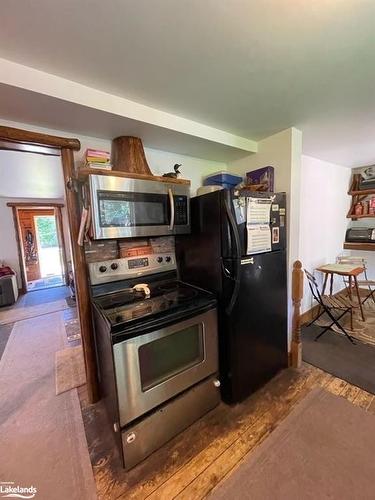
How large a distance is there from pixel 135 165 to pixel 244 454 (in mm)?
2081

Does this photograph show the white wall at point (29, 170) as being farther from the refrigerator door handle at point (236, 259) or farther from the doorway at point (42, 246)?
the doorway at point (42, 246)

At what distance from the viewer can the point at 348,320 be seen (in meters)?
3.01

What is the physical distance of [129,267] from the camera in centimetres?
172

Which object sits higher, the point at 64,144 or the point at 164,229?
the point at 64,144


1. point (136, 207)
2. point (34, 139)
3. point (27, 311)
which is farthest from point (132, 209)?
point (27, 311)

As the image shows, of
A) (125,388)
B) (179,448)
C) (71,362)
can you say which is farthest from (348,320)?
(71,362)

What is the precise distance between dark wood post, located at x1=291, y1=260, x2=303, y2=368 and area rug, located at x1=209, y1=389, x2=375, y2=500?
19.3 inches

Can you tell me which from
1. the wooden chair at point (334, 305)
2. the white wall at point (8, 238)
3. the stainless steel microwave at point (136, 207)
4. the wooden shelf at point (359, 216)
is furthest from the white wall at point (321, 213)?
the white wall at point (8, 238)

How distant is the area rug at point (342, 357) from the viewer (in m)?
1.91

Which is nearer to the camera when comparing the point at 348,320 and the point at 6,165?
the point at 6,165

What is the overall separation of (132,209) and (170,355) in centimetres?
102

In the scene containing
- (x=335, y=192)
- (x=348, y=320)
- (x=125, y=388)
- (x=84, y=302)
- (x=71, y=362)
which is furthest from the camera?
(x=335, y=192)

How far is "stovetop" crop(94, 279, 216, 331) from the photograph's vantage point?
124cm

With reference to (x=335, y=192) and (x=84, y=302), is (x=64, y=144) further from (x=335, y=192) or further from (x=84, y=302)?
(x=335, y=192)
